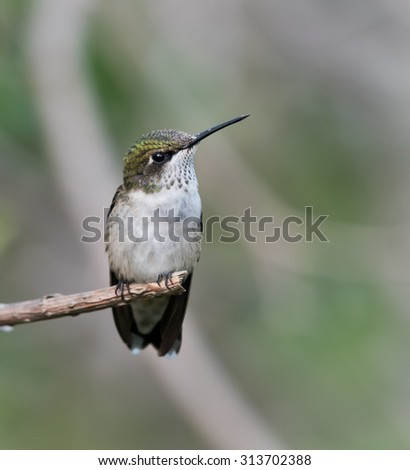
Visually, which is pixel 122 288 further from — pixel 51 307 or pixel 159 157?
pixel 159 157

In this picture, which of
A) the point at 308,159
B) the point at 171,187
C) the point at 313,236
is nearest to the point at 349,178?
the point at 308,159

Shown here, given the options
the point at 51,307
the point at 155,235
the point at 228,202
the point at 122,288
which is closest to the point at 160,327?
the point at 155,235

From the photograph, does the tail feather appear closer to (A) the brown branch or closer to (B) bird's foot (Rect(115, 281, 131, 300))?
(B) bird's foot (Rect(115, 281, 131, 300))

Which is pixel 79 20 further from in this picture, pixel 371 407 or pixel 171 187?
pixel 371 407

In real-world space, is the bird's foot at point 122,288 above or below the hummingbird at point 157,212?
below

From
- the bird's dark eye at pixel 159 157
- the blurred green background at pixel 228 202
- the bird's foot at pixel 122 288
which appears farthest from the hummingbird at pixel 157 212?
the blurred green background at pixel 228 202

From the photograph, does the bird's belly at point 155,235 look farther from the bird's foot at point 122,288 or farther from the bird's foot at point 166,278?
the bird's foot at point 122,288
